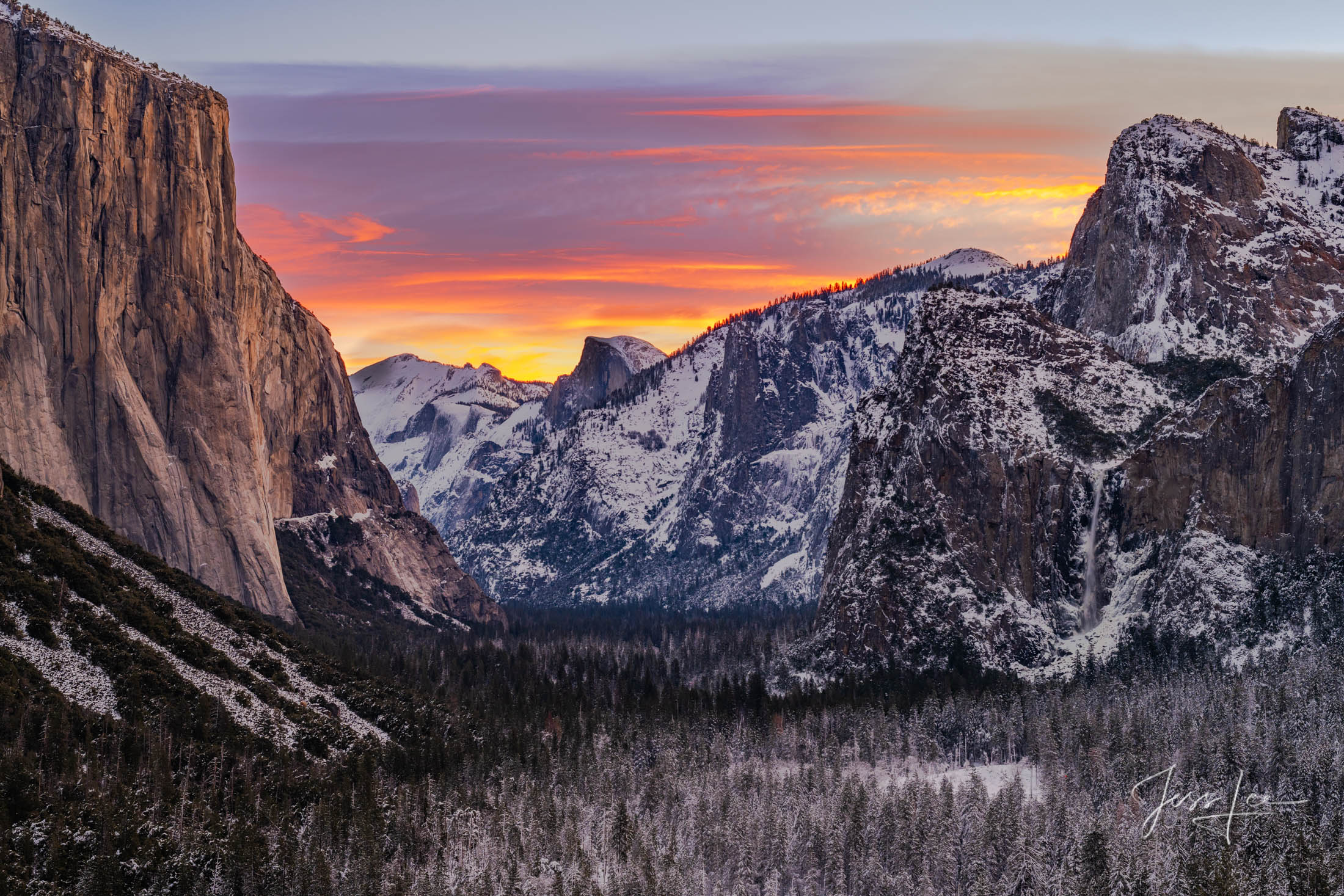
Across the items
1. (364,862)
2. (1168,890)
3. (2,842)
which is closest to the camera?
(2,842)

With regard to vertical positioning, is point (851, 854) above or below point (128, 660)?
below

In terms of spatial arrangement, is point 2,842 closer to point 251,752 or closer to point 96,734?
point 96,734

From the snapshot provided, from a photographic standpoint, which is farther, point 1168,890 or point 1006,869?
point 1006,869

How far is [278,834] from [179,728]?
71.5ft

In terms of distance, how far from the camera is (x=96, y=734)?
174375 millimetres

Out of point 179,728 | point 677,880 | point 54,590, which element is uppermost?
point 54,590

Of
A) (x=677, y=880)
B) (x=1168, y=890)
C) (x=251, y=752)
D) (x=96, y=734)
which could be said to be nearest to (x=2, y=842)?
(x=96, y=734)
